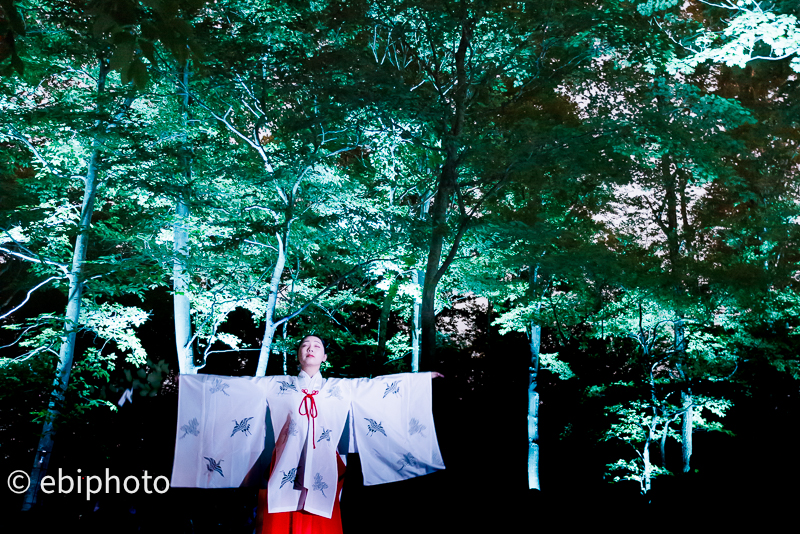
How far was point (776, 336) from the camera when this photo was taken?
7.68 m

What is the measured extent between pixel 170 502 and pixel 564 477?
49.1 feet

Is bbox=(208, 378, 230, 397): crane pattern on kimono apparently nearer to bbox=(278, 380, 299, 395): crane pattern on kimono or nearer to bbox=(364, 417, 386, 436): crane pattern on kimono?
bbox=(278, 380, 299, 395): crane pattern on kimono

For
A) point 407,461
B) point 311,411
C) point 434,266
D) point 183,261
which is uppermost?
point 183,261

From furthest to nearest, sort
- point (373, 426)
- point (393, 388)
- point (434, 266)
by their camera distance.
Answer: point (434, 266) < point (393, 388) < point (373, 426)

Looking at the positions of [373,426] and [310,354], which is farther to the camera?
[373,426]

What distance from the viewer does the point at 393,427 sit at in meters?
3.81

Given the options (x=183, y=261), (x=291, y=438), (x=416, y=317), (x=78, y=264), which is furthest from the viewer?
(x=416, y=317)

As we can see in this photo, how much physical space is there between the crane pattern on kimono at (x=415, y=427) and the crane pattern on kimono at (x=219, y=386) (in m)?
1.37

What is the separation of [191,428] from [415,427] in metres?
1.61

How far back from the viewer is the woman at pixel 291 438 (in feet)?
11.0

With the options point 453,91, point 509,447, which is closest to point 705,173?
point 453,91

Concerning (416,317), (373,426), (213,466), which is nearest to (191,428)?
(213,466)

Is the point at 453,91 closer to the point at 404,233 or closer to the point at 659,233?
the point at 404,233

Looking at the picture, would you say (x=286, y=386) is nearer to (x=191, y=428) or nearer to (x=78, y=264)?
(x=191, y=428)
